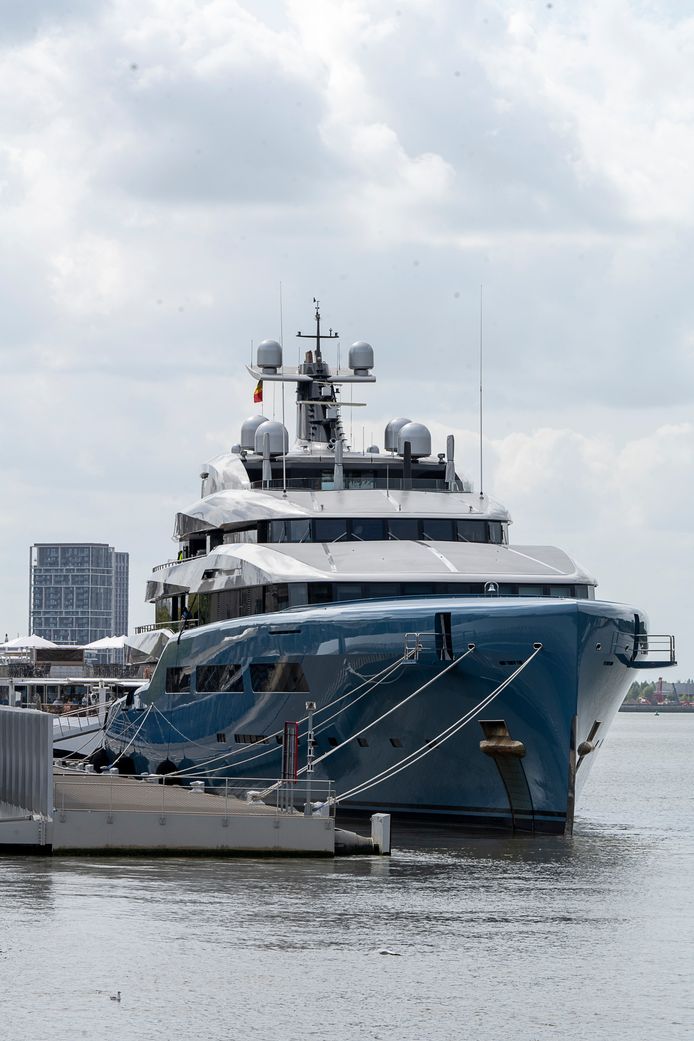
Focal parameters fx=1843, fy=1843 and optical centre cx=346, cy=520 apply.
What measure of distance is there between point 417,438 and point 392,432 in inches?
141

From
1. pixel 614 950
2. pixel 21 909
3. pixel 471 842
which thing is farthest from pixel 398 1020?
pixel 471 842

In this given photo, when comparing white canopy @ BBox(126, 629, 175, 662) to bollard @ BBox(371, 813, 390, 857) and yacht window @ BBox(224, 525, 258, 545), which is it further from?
bollard @ BBox(371, 813, 390, 857)

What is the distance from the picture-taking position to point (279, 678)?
36.0 meters

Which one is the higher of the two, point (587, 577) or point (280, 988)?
point (587, 577)

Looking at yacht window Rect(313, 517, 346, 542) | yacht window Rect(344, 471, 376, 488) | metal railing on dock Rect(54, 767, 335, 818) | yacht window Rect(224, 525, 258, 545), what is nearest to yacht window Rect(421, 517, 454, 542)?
yacht window Rect(313, 517, 346, 542)

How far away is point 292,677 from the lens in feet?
117

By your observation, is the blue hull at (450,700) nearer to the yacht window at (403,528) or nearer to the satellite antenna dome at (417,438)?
the yacht window at (403,528)

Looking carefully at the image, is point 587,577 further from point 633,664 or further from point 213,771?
point 213,771

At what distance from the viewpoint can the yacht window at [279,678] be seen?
35.6 metres

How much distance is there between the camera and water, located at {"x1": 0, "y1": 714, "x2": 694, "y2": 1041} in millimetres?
18438

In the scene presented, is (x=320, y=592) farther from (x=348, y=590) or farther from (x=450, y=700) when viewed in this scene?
(x=450, y=700)

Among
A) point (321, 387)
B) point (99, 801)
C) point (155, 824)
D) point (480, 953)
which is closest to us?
point (480, 953)

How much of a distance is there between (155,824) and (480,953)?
9.80m

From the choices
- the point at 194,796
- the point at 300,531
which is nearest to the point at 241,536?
the point at 300,531
